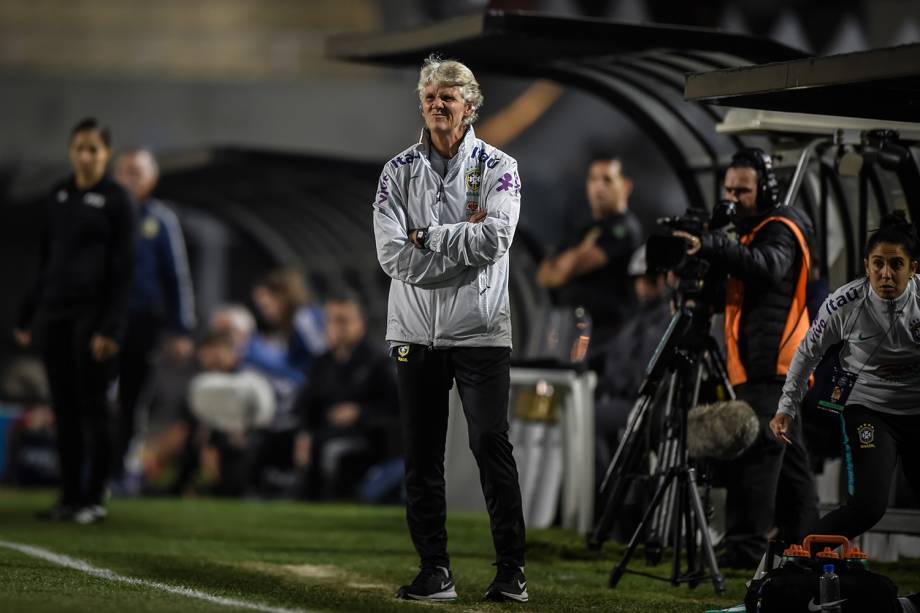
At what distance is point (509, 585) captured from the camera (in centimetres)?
736

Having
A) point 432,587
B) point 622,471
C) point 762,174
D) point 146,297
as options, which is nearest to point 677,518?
point 622,471

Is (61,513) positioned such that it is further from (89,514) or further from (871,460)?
(871,460)

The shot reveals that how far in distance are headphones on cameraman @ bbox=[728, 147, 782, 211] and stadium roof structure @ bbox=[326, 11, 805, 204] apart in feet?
4.00

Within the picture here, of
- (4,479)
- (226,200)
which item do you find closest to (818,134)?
(4,479)

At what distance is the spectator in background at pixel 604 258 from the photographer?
1145cm

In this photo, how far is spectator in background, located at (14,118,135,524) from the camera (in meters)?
10.9

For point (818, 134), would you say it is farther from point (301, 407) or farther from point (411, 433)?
point (301, 407)

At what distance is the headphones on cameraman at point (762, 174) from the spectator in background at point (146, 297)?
6.32 m

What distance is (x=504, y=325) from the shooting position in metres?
7.40

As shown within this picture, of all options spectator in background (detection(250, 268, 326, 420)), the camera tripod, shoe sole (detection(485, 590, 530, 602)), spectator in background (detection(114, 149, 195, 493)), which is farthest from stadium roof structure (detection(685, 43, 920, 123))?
spectator in background (detection(250, 268, 326, 420))

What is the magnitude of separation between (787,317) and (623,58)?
9.10ft

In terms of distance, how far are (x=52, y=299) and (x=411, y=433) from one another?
4211 millimetres

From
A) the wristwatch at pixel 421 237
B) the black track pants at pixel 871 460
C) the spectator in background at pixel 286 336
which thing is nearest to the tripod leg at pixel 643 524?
the black track pants at pixel 871 460

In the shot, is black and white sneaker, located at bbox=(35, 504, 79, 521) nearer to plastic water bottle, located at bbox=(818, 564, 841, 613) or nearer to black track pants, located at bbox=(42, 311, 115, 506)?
black track pants, located at bbox=(42, 311, 115, 506)
